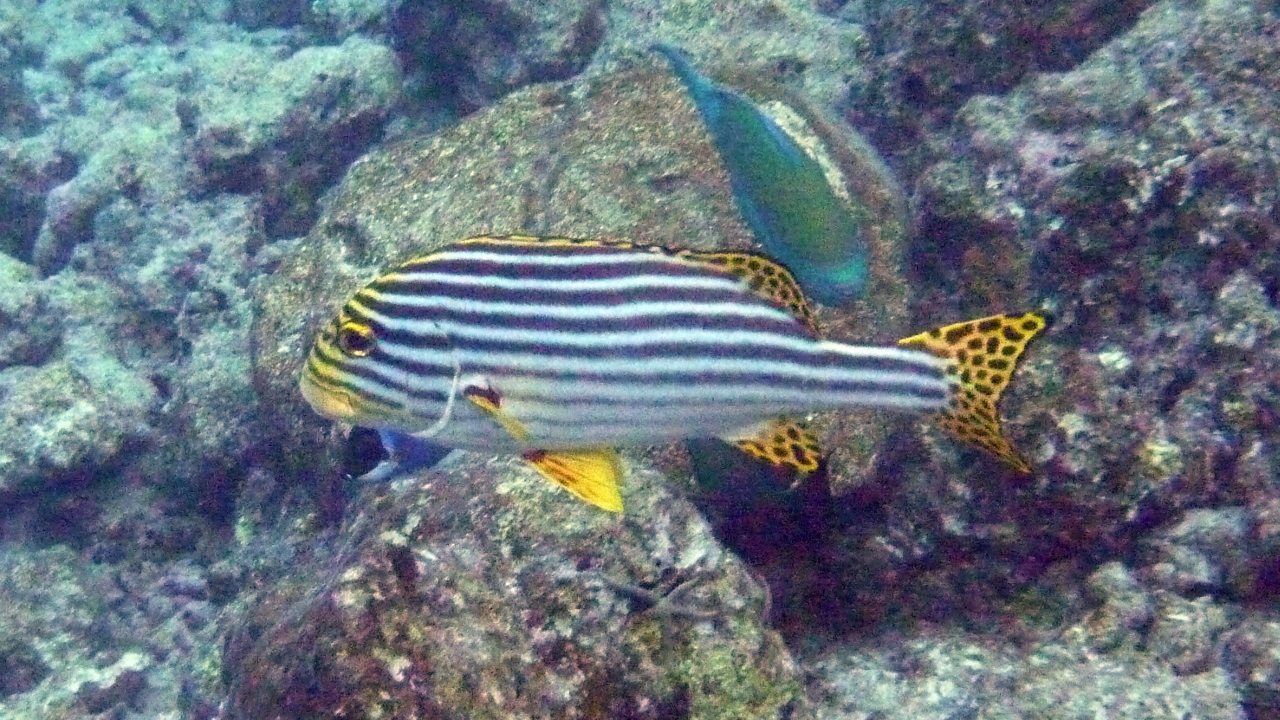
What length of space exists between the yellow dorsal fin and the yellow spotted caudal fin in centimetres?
28

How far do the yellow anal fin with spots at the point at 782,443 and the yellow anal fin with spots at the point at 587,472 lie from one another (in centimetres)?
31

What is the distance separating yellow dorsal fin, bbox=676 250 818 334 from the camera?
2160 mm

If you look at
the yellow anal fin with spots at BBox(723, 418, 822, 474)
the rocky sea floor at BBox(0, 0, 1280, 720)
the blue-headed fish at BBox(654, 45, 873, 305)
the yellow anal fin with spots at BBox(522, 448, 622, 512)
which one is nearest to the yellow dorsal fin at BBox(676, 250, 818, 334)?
the yellow anal fin with spots at BBox(723, 418, 822, 474)

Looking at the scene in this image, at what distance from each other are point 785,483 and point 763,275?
1.82m

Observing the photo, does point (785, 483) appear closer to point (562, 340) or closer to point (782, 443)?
point (782, 443)

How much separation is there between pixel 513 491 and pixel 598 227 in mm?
1586

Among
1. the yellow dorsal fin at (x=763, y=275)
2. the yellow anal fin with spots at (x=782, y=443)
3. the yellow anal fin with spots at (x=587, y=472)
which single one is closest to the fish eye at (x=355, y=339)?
the yellow anal fin with spots at (x=587, y=472)

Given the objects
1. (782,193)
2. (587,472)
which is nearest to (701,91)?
(782,193)

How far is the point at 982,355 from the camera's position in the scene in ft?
7.20

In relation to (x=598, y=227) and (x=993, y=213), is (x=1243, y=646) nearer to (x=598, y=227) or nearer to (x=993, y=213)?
(x=993, y=213)

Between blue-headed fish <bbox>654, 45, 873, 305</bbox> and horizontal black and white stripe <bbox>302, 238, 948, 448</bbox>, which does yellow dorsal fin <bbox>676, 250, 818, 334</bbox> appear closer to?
horizontal black and white stripe <bbox>302, 238, 948, 448</bbox>

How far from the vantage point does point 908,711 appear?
11.8ft

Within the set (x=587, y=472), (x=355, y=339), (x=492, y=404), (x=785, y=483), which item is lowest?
(x=785, y=483)

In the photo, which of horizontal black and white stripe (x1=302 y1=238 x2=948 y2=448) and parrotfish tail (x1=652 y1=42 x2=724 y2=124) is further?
parrotfish tail (x1=652 y1=42 x2=724 y2=124)
